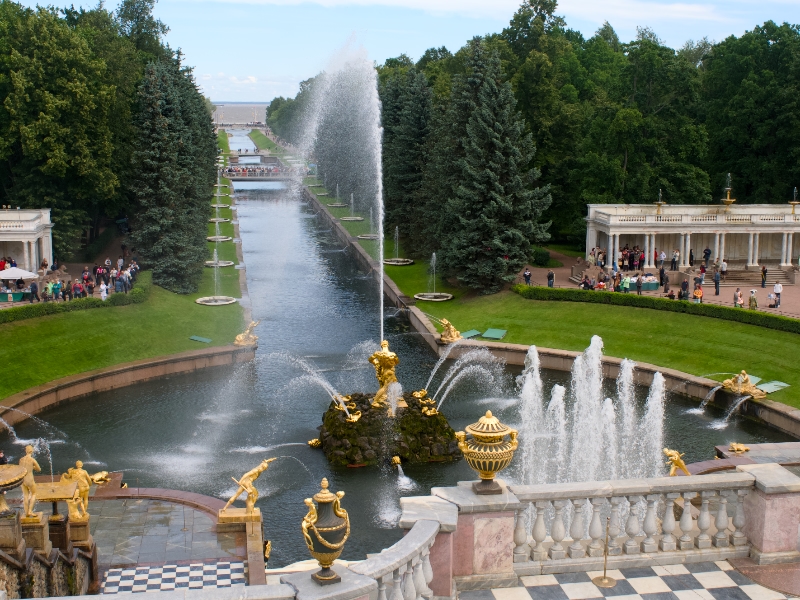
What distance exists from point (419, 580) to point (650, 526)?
3.40 m

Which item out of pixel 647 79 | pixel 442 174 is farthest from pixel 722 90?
pixel 442 174

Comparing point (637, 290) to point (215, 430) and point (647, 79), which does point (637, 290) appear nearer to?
point (647, 79)

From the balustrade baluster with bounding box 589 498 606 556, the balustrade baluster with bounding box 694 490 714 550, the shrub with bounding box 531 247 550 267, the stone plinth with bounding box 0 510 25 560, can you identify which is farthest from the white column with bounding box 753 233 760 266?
the stone plinth with bounding box 0 510 25 560

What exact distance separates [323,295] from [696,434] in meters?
25.9

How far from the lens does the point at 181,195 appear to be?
5175 centimetres

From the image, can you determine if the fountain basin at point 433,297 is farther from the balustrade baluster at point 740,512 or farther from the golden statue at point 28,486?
the balustrade baluster at point 740,512

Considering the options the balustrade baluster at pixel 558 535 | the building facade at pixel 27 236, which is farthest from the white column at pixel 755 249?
the balustrade baluster at pixel 558 535

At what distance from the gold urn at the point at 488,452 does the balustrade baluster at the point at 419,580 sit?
1470 millimetres

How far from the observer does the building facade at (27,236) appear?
48.8m

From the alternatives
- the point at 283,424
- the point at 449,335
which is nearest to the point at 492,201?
the point at 449,335

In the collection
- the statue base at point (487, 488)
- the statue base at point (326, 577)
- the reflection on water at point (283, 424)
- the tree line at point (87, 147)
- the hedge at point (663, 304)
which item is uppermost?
the tree line at point (87, 147)

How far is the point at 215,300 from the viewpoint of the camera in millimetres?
49312

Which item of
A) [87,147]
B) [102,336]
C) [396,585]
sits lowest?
[102,336]

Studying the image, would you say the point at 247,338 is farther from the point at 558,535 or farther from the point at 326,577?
the point at 326,577
